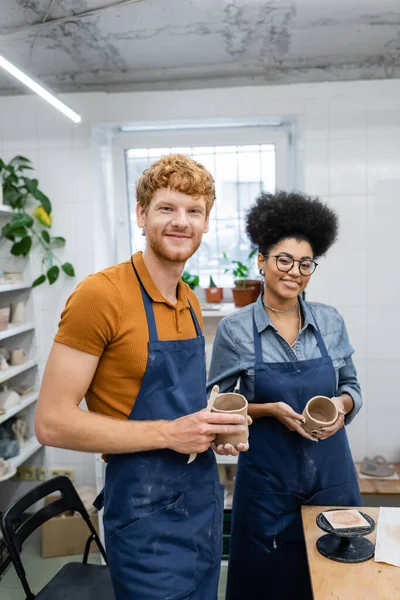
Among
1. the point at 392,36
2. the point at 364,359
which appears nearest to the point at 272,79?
the point at 392,36

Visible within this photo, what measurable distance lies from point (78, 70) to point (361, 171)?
6.45 feet

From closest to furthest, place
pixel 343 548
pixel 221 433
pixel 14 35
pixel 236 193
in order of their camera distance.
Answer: pixel 221 433 < pixel 343 548 < pixel 14 35 < pixel 236 193

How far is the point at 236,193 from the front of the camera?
363cm

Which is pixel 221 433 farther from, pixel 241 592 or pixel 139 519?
pixel 241 592

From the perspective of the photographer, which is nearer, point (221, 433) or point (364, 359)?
point (221, 433)

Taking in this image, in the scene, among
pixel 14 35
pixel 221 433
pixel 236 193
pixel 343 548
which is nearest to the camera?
pixel 221 433

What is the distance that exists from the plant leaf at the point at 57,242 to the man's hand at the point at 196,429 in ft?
7.74

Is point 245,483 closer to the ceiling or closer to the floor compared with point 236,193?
closer to the floor

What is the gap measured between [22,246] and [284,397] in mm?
2147

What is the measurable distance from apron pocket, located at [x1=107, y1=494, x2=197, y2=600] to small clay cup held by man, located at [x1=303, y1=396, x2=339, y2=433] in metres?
0.56

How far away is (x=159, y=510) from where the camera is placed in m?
1.37

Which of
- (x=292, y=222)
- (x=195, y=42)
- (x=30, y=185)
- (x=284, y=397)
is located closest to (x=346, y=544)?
(x=284, y=397)

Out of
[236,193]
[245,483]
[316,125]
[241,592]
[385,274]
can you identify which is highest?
[316,125]

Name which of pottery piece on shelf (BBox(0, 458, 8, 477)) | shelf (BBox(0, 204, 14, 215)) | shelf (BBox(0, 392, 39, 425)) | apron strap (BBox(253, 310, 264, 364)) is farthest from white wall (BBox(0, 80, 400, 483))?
apron strap (BBox(253, 310, 264, 364))
